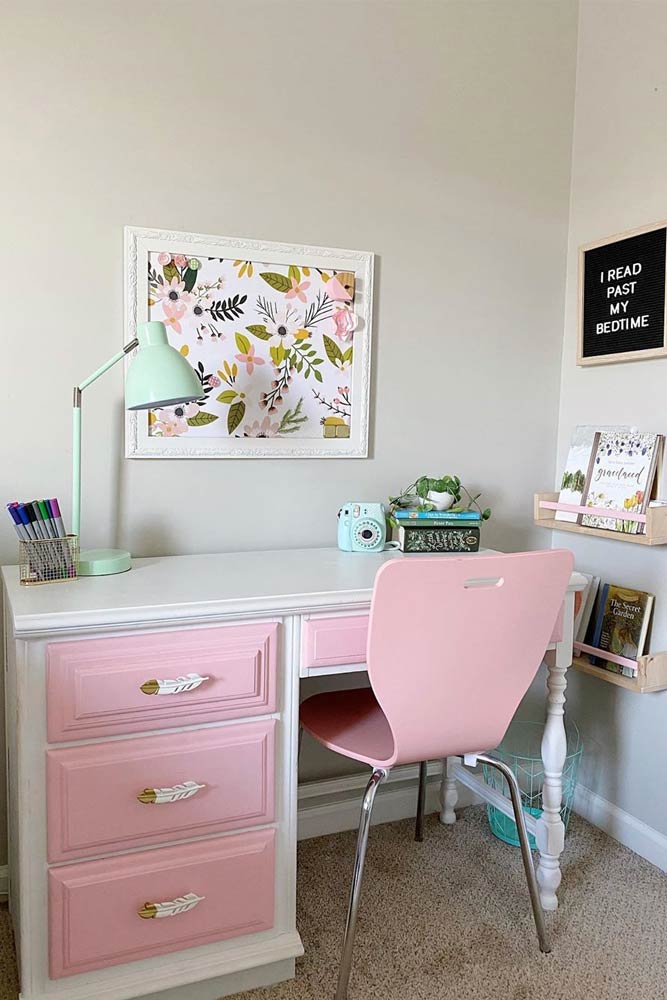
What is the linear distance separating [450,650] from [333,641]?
10.4 inches

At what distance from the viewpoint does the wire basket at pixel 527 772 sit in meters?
2.18

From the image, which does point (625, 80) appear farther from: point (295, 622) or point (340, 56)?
point (295, 622)

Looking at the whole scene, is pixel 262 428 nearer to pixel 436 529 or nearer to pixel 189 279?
pixel 189 279

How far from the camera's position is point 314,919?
182cm

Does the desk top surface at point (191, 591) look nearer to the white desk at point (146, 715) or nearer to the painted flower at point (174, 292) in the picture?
the white desk at point (146, 715)

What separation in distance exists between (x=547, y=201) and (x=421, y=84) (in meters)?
0.53

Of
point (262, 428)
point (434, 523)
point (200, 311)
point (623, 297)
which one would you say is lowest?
point (434, 523)

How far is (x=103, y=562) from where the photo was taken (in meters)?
1.69

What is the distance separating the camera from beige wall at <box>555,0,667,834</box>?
2.08 m

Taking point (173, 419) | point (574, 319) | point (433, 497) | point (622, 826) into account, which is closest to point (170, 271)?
point (173, 419)

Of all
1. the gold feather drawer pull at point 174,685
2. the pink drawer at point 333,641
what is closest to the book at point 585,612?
the pink drawer at point 333,641

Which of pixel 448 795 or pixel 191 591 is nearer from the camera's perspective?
pixel 191 591

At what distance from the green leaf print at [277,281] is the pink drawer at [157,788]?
1.12 meters

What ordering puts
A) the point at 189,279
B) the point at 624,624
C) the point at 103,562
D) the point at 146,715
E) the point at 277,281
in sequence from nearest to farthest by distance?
the point at 146,715 < the point at 103,562 < the point at 189,279 < the point at 277,281 < the point at 624,624
